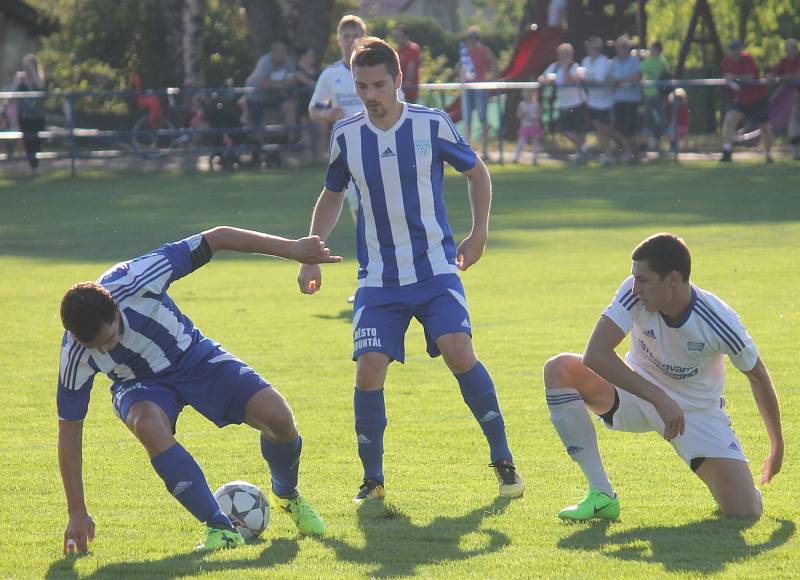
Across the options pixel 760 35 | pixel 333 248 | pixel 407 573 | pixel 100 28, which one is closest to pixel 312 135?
pixel 333 248

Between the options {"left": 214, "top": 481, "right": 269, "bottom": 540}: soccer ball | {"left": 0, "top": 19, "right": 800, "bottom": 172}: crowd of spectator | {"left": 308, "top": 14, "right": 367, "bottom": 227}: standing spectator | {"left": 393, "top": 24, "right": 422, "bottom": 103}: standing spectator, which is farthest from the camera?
{"left": 393, "top": 24, "right": 422, "bottom": 103}: standing spectator

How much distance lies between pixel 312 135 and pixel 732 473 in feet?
58.8

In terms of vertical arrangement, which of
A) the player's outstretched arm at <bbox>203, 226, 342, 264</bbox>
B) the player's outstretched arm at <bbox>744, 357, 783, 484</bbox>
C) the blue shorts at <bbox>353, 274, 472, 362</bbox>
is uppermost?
the player's outstretched arm at <bbox>203, 226, 342, 264</bbox>

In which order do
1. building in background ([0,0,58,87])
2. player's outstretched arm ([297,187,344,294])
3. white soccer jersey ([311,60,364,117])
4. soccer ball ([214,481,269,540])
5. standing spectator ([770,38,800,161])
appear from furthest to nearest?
building in background ([0,0,58,87]) → standing spectator ([770,38,800,161]) → white soccer jersey ([311,60,364,117]) → player's outstretched arm ([297,187,344,294]) → soccer ball ([214,481,269,540])

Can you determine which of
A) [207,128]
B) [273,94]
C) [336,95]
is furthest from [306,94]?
[336,95]

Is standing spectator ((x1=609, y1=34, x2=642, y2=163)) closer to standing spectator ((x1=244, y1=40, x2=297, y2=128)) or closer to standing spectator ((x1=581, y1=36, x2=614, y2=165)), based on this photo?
standing spectator ((x1=581, y1=36, x2=614, y2=165))

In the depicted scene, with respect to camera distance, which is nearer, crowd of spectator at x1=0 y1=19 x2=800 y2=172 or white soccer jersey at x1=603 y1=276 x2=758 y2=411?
white soccer jersey at x1=603 y1=276 x2=758 y2=411

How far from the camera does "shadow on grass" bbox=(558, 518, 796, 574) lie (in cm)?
473

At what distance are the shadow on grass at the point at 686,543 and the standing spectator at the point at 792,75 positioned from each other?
16640 millimetres

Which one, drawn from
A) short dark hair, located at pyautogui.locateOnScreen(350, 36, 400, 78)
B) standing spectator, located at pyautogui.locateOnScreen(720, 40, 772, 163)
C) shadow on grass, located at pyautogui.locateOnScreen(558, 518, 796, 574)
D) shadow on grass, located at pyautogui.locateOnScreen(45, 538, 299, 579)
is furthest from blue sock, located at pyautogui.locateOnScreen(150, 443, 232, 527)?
standing spectator, located at pyautogui.locateOnScreen(720, 40, 772, 163)

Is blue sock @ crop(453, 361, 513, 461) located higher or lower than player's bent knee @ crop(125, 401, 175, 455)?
lower

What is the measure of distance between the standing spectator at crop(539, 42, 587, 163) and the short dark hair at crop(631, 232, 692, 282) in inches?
666

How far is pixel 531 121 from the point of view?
2264cm

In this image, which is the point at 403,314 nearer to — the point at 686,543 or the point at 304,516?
the point at 304,516
